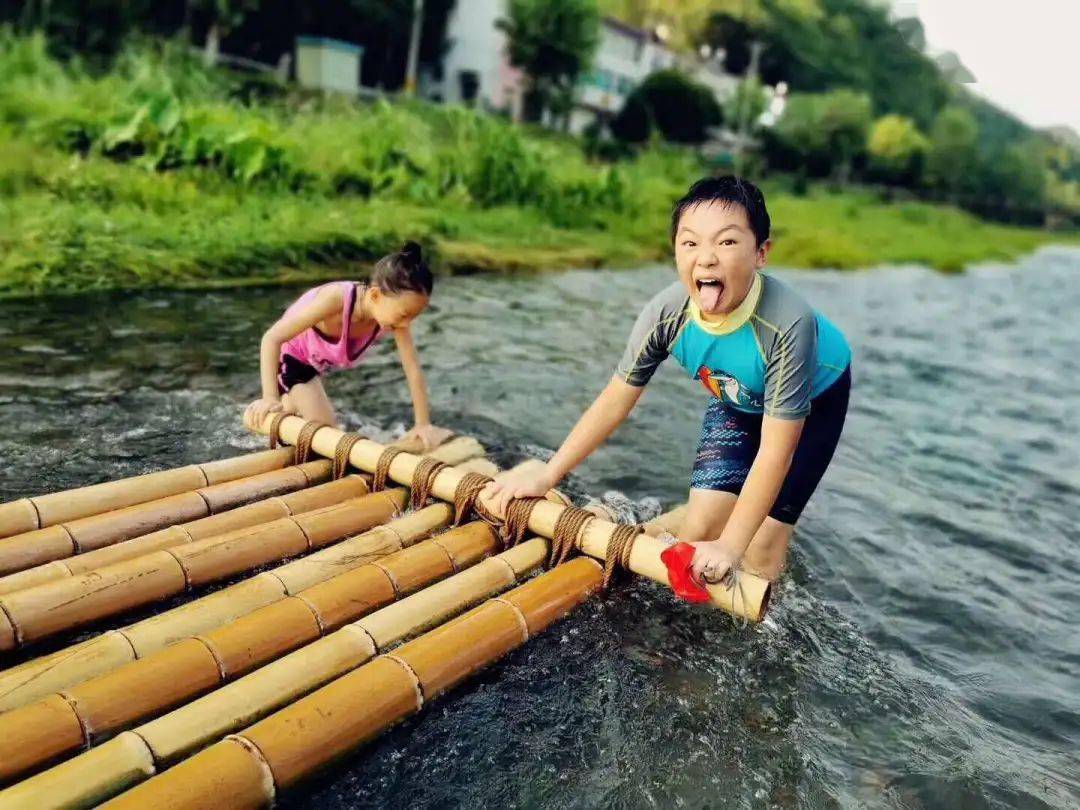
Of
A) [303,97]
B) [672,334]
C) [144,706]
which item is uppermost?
[303,97]

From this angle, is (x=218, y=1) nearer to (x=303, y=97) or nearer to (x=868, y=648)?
(x=303, y=97)

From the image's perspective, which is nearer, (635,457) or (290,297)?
(635,457)

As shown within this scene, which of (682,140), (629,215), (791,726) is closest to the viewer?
(791,726)

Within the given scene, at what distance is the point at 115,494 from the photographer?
344cm

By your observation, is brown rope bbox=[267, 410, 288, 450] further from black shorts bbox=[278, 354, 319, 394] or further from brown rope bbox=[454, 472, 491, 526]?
brown rope bbox=[454, 472, 491, 526]

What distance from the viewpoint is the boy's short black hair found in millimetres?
2836

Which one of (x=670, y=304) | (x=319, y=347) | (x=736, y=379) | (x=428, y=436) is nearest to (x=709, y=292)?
(x=670, y=304)

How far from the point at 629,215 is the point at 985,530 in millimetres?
13686

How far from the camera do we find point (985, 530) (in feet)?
17.6

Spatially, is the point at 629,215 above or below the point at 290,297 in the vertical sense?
above

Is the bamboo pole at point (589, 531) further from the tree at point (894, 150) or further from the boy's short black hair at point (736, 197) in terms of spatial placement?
the tree at point (894, 150)

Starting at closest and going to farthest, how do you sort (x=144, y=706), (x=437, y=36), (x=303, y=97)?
1. (x=144, y=706)
2. (x=303, y=97)
3. (x=437, y=36)

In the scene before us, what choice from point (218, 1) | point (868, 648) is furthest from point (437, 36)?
point (868, 648)

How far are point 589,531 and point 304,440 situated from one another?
1.62 meters
